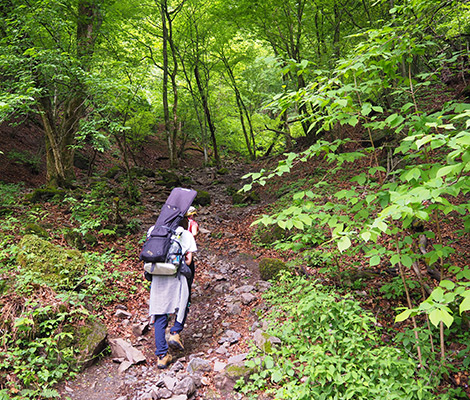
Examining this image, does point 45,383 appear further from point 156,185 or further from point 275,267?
point 156,185

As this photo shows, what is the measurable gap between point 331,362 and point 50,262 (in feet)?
16.0

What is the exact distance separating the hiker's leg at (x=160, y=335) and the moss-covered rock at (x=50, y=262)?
6.39 ft

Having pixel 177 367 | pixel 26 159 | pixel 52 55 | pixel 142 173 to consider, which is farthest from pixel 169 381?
pixel 26 159

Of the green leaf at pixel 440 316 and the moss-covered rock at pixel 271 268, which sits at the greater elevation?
the green leaf at pixel 440 316

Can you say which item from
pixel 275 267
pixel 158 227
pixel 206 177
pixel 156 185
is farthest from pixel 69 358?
pixel 206 177

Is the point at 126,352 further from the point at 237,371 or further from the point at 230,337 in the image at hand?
the point at 237,371

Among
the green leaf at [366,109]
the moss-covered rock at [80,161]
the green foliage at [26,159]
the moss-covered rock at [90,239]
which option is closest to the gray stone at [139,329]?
the moss-covered rock at [90,239]

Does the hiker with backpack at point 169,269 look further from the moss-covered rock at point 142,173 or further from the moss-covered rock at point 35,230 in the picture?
the moss-covered rock at point 142,173

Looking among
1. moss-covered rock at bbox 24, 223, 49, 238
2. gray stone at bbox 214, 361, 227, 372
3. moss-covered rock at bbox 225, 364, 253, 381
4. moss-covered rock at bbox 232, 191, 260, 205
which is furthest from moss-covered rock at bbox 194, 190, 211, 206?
moss-covered rock at bbox 225, 364, 253, 381

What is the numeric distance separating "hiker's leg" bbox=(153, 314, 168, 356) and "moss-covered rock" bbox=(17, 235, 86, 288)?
6.39ft

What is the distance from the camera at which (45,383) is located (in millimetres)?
3377

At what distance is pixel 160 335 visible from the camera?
3.97 metres

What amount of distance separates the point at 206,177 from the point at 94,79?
10.3m

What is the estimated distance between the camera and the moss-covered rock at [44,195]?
8547 mm
